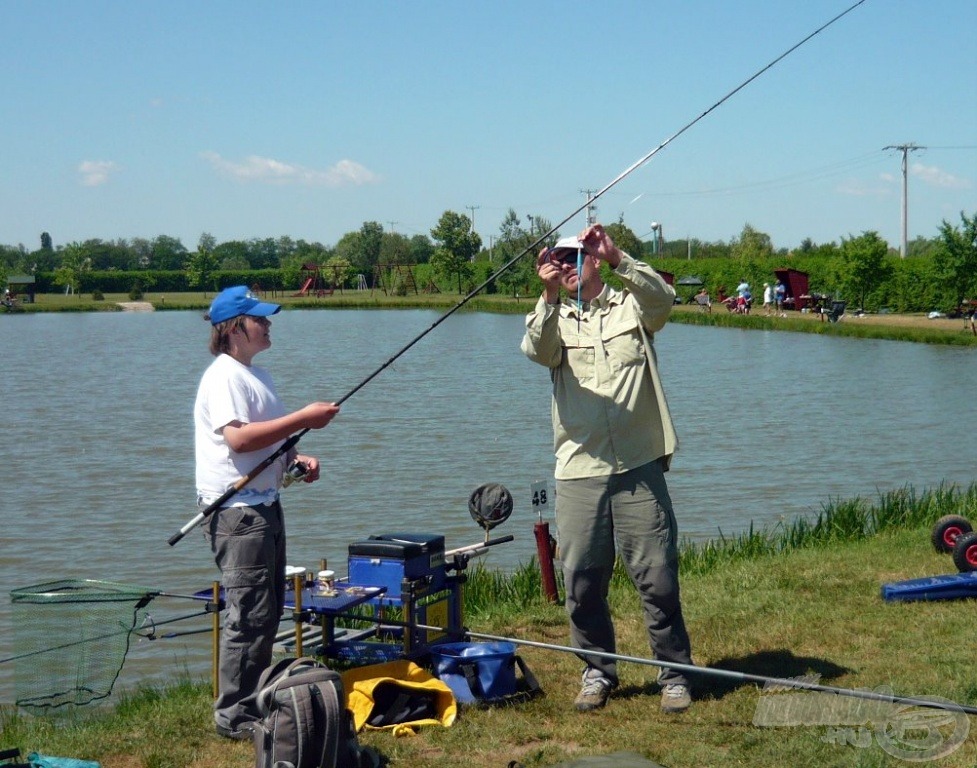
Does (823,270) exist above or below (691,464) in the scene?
above

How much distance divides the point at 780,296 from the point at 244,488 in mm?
44117

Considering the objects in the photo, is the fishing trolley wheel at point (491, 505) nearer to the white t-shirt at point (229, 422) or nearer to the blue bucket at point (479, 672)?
the blue bucket at point (479, 672)

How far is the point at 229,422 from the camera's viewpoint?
4461 mm

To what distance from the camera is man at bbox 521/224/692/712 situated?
16.1ft

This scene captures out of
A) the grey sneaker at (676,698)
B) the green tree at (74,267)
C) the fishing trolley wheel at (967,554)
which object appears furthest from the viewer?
the green tree at (74,267)

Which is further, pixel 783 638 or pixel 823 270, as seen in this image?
pixel 823 270

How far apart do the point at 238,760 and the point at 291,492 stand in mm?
8412

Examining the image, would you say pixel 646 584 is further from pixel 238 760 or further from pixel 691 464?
pixel 691 464

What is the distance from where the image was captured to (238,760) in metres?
4.49

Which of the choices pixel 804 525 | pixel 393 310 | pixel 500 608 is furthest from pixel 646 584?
pixel 393 310

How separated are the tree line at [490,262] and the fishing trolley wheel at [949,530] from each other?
10.4 ft

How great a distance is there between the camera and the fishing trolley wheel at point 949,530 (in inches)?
298

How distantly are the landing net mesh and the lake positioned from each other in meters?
1.88

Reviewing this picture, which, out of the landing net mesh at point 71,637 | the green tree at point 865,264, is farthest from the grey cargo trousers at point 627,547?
the green tree at point 865,264
